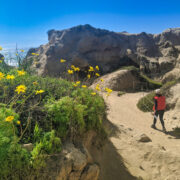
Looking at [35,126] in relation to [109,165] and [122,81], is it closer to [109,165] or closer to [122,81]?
[109,165]

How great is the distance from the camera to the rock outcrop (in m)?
20.8

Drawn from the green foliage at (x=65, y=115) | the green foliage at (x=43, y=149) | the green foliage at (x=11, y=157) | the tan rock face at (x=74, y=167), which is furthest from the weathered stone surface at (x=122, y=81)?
the green foliage at (x=11, y=157)

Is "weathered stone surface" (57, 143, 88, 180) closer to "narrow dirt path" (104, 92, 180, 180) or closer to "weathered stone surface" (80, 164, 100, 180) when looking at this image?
"weathered stone surface" (80, 164, 100, 180)

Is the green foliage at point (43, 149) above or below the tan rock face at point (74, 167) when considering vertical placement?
above

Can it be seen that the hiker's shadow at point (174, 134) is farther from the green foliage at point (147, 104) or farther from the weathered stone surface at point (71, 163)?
the weathered stone surface at point (71, 163)

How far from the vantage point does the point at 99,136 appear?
13.2ft

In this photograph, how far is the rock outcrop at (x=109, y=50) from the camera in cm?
2083

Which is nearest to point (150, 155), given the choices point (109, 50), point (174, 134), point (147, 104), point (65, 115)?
point (65, 115)

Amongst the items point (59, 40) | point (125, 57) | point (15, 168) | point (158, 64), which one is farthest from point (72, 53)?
point (15, 168)

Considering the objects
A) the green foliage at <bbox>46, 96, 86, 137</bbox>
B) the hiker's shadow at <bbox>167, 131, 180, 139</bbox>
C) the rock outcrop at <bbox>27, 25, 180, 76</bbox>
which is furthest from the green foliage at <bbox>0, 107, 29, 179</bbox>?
the rock outcrop at <bbox>27, 25, 180, 76</bbox>

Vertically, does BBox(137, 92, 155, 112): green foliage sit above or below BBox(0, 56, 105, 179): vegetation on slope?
below

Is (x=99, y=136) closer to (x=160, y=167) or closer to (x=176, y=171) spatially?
(x=160, y=167)

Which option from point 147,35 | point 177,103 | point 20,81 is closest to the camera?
point 20,81

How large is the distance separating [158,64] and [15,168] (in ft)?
69.0
